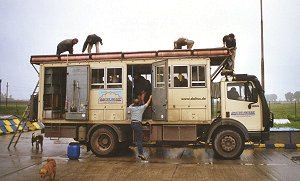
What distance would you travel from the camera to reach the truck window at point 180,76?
34.8 feet

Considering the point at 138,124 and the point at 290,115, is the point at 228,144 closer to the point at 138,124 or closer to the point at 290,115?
the point at 138,124

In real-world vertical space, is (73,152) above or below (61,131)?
below

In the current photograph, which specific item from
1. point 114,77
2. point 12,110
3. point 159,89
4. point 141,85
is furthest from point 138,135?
point 12,110

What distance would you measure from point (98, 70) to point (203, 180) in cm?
609

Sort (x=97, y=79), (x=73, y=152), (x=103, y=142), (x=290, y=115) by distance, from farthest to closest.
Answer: (x=290, y=115), (x=97, y=79), (x=103, y=142), (x=73, y=152)

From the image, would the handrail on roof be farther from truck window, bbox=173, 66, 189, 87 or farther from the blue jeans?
the blue jeans

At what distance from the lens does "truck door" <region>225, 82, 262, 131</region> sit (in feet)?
33.5

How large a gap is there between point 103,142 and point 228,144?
4481 mm

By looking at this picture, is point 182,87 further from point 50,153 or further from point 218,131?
point 50,153

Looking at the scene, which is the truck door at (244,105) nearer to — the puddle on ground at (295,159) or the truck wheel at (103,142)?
the puddle on ground at (295,159)

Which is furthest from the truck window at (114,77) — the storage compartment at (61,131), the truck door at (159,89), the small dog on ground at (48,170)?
the small dog on ground at (48,170)

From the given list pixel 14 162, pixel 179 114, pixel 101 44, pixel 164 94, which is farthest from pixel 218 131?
pixel 14 162

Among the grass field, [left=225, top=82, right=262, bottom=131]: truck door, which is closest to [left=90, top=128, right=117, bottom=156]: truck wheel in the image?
[left=225, top=82, right=262, bottom=131]: truck door

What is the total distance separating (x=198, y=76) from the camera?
34.6ft
